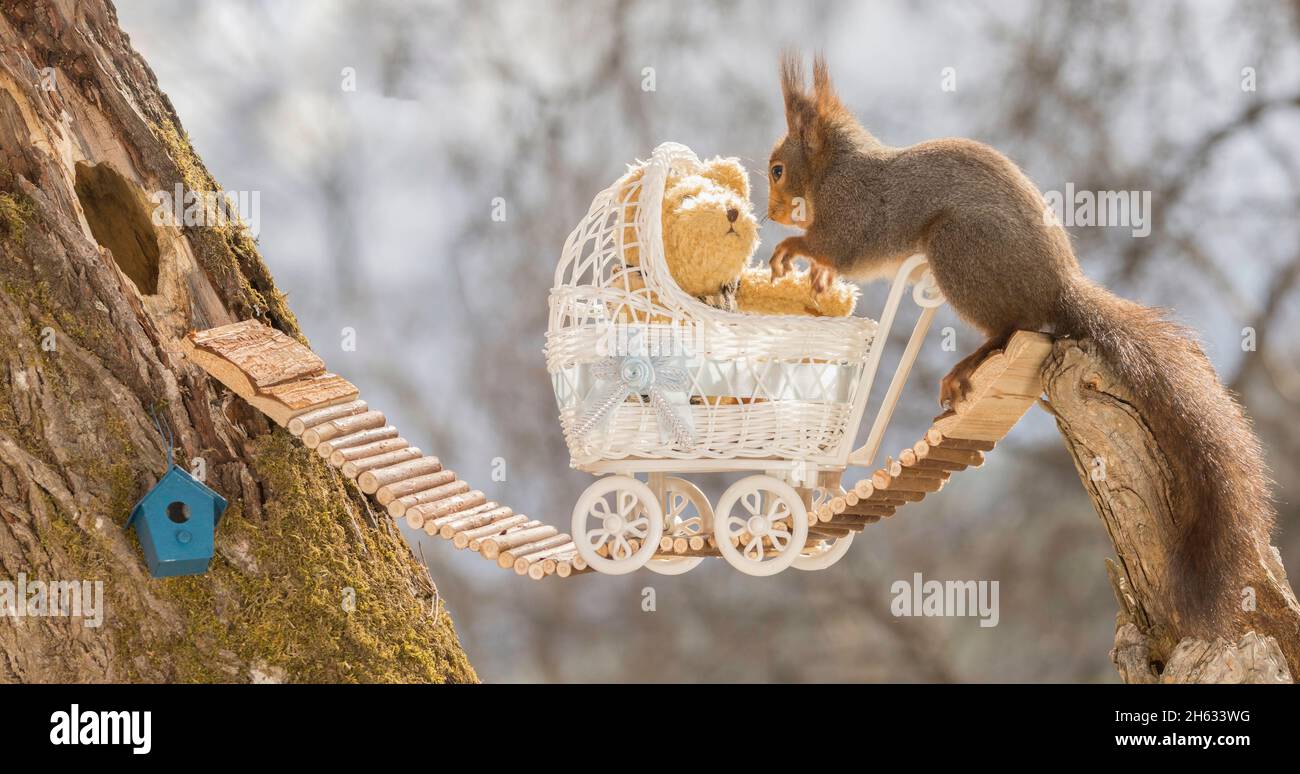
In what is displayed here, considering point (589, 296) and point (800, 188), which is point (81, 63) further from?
point (800, 188)

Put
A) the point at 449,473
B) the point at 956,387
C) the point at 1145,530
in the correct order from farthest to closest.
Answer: the point at 449,473
the point at 956,387
the point at 1145,530

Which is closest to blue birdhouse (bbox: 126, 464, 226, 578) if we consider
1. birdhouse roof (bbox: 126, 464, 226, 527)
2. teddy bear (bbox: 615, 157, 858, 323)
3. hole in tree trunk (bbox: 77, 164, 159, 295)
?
birdhouse roof (bbox: 126, 464, 226, 527)

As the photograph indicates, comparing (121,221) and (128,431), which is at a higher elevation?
(121,221)

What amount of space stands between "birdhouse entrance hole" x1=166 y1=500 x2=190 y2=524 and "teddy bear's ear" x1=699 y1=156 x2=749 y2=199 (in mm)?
1536

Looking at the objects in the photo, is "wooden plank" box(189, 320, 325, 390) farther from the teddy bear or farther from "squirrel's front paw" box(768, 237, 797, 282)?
"squirrel's front paw" box(768, 237, 797, 282)

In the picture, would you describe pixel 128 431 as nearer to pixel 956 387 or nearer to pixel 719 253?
pixel 719 253

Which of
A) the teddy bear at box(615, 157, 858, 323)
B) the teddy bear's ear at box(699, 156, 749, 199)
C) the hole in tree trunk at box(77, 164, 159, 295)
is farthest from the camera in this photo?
the hole in tree trunk at box(77, 164, 159, 295)

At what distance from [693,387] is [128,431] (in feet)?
4.68

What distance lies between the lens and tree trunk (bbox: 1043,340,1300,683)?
2.37m

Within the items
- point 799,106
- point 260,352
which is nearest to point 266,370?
point 260,352

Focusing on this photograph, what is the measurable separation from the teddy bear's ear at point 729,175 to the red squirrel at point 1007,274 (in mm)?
108

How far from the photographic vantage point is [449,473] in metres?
3.08

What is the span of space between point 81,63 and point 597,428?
1738 millimetres

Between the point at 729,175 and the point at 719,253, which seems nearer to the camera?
the point at 719,253
